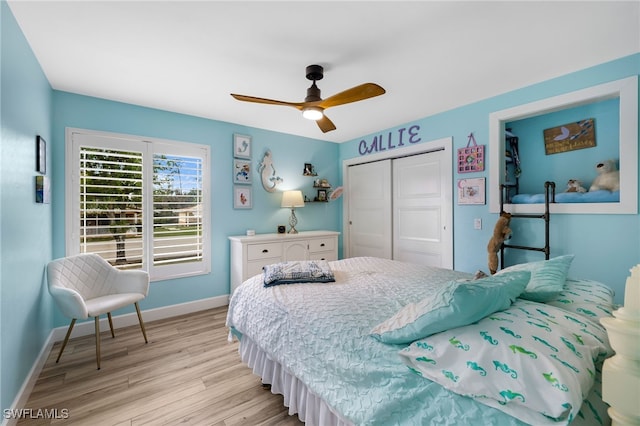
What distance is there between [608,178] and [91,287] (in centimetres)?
470

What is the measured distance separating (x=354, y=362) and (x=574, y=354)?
76 centimetres

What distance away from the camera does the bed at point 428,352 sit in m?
0.86

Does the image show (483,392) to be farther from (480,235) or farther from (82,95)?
(82,95)

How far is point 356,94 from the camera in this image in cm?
207

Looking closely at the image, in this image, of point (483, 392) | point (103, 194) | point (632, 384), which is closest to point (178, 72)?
point (103, 194)

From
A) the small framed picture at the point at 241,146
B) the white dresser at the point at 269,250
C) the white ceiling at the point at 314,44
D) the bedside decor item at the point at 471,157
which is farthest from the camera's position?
the small framed picture at the point at 241,146

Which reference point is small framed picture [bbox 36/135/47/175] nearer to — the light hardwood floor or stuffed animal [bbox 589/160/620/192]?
the light hardwood floor

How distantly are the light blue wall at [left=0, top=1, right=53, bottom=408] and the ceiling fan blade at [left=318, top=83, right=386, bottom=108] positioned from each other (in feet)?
6.32

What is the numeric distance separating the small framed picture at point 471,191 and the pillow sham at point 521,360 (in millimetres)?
2162

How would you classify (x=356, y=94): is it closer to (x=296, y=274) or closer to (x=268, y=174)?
(x=296, y=274)

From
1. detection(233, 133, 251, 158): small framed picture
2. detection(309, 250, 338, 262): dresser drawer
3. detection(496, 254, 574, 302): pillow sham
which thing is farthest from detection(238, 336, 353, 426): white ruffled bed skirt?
detection(233, 133, 251, 158): small framed picture

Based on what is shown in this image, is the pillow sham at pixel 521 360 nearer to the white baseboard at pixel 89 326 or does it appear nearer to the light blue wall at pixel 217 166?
the white baseboard at pixel 89 326

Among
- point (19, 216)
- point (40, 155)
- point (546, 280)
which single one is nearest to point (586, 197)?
point (546, 280)

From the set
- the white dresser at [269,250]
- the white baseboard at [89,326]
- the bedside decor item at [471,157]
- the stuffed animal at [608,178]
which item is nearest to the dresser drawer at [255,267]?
the white dresser at [269,250]
